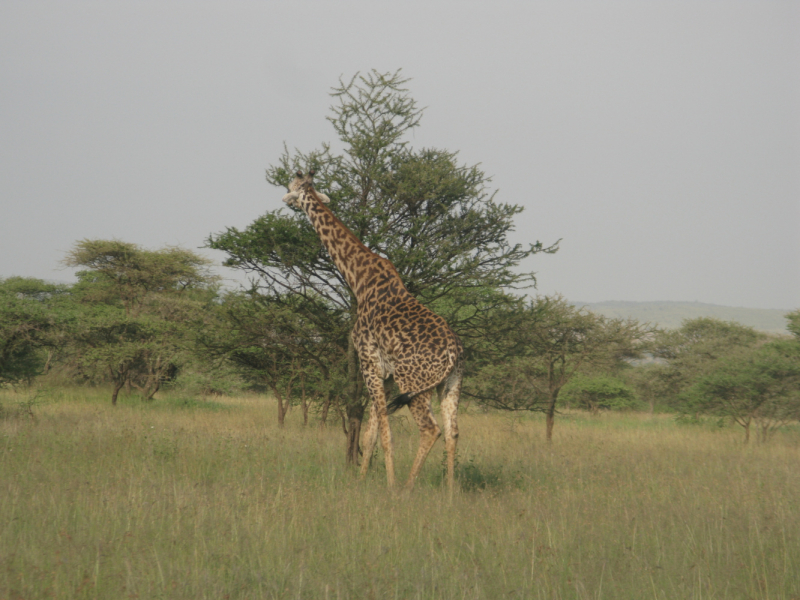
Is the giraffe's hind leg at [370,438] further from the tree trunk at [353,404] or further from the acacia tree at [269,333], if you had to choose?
Answer: the acacia tree at [269,333]

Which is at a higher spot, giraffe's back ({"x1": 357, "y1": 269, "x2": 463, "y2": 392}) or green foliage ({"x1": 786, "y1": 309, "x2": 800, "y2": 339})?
green foliage ({"x1": 786, "y1": 309, "x2": 800, "y2": 339})

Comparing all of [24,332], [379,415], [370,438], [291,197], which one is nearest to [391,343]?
[379,415]

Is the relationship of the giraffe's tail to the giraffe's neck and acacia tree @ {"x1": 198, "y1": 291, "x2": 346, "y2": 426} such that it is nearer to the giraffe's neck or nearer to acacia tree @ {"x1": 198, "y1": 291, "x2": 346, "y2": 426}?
the giraffe's neck

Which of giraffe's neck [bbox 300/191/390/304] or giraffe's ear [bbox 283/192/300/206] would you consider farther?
giraffe's ear [bbox 283/192/300/206]

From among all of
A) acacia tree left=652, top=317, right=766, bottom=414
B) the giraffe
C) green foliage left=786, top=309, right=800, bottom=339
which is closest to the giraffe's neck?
the giraffe

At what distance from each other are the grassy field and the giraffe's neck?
274 cm

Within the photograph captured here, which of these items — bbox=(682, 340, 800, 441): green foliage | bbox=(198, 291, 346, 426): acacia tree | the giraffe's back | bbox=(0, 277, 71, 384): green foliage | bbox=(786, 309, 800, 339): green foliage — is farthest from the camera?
bbox=(786, 309, 800, 339): green foliage

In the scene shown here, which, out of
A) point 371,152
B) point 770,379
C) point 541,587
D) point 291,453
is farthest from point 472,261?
point 770,379

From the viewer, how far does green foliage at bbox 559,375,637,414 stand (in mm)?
28828

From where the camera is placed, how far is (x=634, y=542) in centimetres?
556

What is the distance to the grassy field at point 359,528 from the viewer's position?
14.0 feet

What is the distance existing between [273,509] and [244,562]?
1.25m

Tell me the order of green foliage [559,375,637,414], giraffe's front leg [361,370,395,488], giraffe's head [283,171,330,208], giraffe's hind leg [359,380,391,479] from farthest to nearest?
1. green foliage [559,375,637,414]
2. giraffe's head [283,171,330,208]
3. giraffe's hind leg [359,380,391,479]
4. giraffe's front leg [361,370,395,488]

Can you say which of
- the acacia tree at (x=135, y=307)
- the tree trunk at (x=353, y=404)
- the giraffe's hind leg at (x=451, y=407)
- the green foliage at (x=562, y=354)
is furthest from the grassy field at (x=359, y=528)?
the acacia tree at (x=135, y=307)
